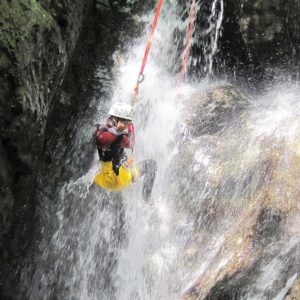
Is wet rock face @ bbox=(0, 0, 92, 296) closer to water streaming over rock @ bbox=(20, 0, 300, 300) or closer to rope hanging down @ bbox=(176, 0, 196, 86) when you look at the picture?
water streaming over rock @ bbox=(20, 0, 300, 300)

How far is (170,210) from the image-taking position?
7.83 m

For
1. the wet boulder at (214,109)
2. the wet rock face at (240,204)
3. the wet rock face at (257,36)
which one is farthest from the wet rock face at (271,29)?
the wet rock face at (240,204)

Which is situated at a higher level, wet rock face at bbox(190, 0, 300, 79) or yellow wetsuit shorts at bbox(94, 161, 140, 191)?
wet rock face at bbox(190, 0, 300, 79)

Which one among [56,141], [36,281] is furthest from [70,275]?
[56,141]

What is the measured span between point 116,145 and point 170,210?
6.75 ft

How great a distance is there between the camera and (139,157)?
941 centimetres

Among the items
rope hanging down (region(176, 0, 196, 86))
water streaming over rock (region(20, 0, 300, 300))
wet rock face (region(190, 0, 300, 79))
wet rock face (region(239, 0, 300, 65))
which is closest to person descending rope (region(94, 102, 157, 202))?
water streaming over rock (region(20, 0, 300, 300))

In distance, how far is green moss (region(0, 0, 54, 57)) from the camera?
5.27m

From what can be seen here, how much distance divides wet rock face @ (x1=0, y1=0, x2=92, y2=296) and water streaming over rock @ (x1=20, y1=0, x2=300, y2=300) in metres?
1.18

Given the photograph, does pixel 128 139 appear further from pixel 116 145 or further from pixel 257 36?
pixel 257 36

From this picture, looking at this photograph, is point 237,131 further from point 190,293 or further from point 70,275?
point 70,275

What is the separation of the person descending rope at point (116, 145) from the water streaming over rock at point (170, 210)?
1358 millimetres

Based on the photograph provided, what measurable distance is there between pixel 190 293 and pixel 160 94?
5960mm

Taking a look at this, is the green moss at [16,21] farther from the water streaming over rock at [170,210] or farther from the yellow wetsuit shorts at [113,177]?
the water streaming over rock at [170,210]
